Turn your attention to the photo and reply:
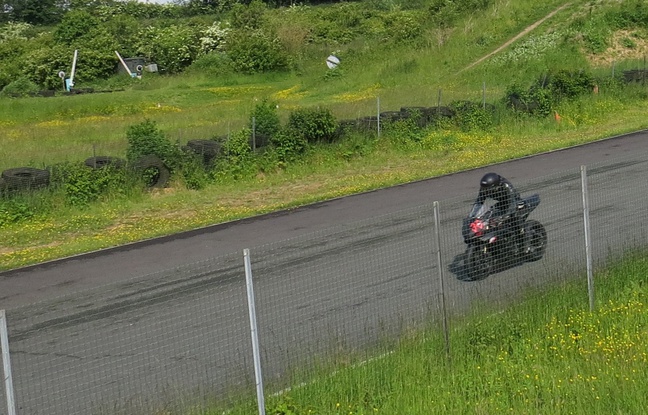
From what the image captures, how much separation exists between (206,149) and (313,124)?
3.17 metres

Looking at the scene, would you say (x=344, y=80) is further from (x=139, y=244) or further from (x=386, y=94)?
(x=139, y=244)

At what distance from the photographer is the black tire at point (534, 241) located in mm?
11148

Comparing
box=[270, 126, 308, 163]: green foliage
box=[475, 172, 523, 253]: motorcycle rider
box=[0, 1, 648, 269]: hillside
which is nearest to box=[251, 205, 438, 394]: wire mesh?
box=[475, 172, 523, 253]: motorcycle rider

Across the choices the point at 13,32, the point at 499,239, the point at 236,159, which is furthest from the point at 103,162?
the point at 13,32

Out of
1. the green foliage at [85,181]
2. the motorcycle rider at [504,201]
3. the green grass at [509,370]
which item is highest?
the green foliage at [85,181]

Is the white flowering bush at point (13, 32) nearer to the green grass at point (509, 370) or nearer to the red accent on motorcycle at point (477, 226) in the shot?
the red accent on motorcycle at point (477, 226)

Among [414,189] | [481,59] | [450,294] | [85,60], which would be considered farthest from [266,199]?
[85,60]

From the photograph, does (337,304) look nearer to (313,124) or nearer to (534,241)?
(534,241)

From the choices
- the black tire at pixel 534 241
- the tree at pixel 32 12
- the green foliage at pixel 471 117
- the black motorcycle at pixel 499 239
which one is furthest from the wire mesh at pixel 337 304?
the tree at pixel 32 12

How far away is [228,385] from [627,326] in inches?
161

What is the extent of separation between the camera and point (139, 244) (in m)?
17.1

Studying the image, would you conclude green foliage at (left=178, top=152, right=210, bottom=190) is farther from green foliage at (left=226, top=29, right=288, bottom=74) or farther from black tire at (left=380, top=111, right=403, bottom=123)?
green foliage at (left=226, top=29, right=288, bottom=74)

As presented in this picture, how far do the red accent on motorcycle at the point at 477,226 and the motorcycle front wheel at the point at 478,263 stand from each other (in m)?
0.39

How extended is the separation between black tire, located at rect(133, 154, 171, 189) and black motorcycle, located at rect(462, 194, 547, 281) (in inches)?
445
